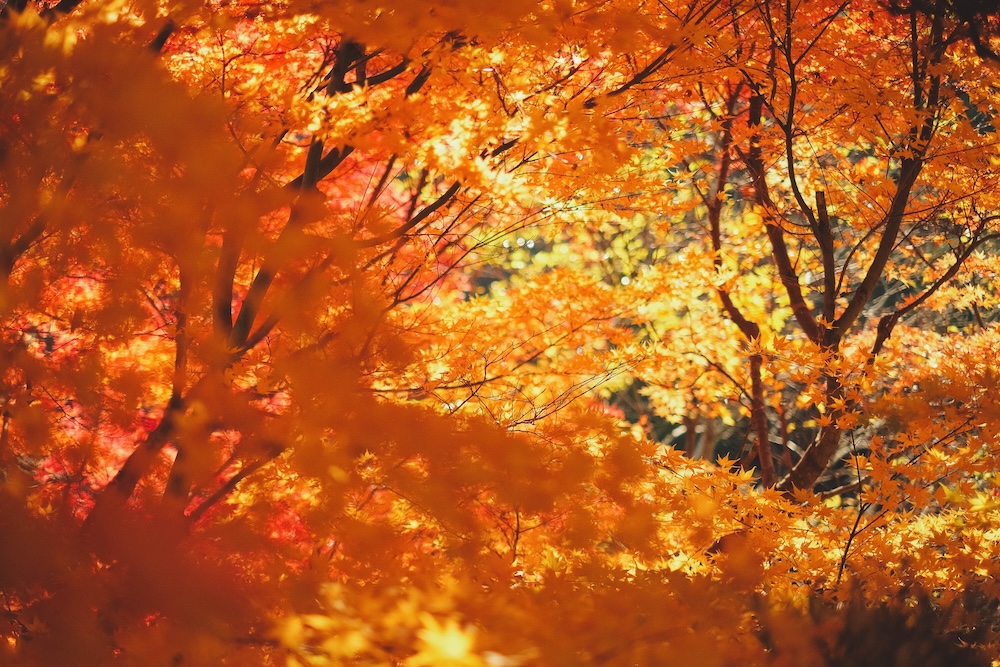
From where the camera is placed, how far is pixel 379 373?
120 inches

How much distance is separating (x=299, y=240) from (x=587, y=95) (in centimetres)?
140

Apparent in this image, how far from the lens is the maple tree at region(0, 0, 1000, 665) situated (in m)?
1.93

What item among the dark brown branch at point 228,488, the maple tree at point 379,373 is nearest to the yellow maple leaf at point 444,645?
the maple tree at point 379,373

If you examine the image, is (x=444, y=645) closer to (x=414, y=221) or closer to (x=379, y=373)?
(x=379, y=373)

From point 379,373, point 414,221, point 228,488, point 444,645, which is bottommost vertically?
point 444,645

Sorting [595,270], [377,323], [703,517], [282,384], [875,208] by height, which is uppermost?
[595,270]

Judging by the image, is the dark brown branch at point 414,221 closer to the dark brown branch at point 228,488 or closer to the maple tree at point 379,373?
the maple tree at point 379,373

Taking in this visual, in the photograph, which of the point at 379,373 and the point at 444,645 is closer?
the point at 444,645

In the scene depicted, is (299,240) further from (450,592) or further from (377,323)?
(450,592)

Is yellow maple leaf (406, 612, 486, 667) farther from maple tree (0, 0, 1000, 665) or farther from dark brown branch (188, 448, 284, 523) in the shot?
dark brown branch (188, 448, 284, 523)

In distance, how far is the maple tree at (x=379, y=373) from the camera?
193 centimetres

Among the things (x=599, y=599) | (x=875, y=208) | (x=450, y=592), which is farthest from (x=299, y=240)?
(x=875, y=208)

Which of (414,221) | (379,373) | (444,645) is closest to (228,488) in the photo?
(379,373)

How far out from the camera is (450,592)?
1.86 meters
